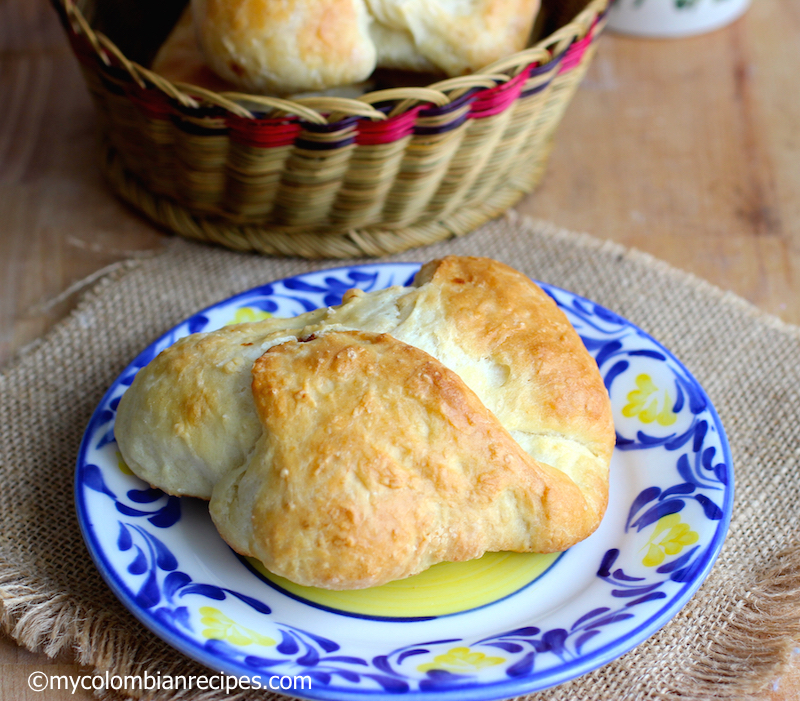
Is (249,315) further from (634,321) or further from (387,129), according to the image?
(634,321)

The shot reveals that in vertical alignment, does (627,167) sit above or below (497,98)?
below

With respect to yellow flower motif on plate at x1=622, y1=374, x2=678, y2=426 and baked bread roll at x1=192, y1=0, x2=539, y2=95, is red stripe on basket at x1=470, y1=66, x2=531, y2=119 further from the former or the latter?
yellow flower motif on plate at x1=622, y1=374, x2=678, y2=426

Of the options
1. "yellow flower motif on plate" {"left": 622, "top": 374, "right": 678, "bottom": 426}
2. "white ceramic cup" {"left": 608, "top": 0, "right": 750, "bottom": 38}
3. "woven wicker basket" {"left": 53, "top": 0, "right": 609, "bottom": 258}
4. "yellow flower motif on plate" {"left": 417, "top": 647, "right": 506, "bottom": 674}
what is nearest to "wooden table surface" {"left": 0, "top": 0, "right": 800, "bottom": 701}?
"white ceramic cup" {"left": 608, "top": 0, "right": 750, "bottom": 38}

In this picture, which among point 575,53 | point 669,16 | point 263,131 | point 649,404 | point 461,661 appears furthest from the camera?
point 669,16

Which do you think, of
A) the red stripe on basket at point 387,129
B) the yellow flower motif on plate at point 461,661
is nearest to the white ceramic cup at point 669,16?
the red stripe on basket at point 387,129

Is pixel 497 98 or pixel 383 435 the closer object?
pixel 383 435

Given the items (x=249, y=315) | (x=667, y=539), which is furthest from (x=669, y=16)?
(x=667, y=539)
